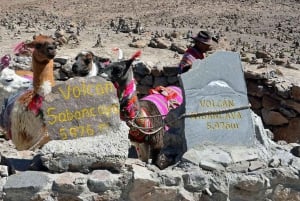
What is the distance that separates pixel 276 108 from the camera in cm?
963

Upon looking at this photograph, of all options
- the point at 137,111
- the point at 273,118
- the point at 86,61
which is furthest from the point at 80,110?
the point at 273,118

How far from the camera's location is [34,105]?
5.79m

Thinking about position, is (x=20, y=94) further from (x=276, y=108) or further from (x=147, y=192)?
(x=276, y=108)

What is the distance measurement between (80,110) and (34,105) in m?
0.74

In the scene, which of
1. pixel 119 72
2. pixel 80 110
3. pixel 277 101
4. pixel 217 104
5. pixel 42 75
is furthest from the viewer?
pixel 277 101

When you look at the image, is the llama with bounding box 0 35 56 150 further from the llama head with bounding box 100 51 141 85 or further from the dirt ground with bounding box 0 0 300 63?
the dirt ground with bounding box 0 0 300 63

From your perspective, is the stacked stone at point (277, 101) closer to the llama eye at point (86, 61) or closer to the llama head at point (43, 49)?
the llama eye at point (86, 61)

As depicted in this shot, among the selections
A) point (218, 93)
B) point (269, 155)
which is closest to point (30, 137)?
point (218, 93)

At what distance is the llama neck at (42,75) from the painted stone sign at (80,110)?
0.50 m

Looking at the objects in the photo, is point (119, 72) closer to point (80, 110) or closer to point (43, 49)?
point (43, 49)

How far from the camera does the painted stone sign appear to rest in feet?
16.9

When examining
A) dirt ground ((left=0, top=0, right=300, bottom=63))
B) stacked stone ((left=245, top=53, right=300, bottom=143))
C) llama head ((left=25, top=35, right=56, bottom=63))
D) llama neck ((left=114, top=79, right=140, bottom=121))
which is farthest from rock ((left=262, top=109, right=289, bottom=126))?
llama head ((left=25, top=35, right=56, bottom=63))

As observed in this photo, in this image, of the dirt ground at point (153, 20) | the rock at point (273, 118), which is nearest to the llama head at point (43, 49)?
the rock at point (273, 118)

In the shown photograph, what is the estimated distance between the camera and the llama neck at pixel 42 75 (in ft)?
19.1
